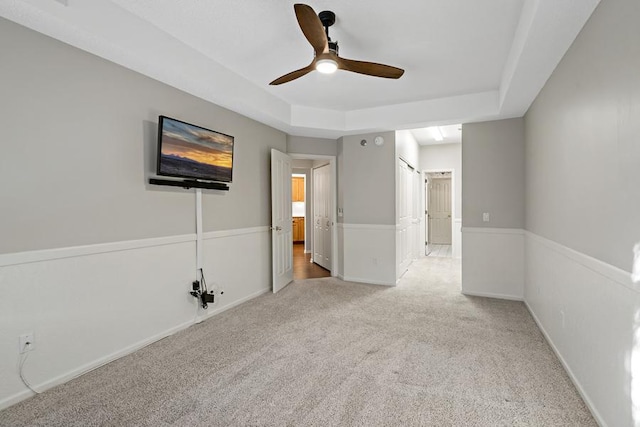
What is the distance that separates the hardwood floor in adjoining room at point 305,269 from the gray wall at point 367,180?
3.87 ft

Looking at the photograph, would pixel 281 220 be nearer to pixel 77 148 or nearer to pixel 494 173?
pixel 77 148

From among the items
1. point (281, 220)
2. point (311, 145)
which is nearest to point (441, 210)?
point (311, 145)

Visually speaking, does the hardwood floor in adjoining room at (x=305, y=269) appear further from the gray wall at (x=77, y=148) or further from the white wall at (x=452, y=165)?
the white wall at (x=452, y=165)

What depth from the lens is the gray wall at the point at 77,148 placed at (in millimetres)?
1913

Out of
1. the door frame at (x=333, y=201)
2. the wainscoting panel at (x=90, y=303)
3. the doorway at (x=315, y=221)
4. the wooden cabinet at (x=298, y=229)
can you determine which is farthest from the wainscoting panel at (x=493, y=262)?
the wooden cabinet at (x=298, y=229)

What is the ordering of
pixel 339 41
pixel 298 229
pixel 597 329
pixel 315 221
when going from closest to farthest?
pixel 597 329, pixel 339 41, pixel 315 221, pixel 298 229

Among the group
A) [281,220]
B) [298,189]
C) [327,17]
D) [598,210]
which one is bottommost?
[281,220]

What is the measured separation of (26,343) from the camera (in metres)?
1.96

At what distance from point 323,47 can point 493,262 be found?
3.49 metres

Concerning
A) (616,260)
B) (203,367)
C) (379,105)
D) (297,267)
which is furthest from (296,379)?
(297,267)

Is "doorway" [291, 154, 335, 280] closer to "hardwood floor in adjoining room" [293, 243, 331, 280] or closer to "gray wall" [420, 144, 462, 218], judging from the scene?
"hardwood floor in adjoining room" [293, 243, 331, 280]

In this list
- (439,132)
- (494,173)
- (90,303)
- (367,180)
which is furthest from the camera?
(439,132)

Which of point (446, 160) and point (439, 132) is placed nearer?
point (439, 132)

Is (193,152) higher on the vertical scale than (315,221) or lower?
higher
